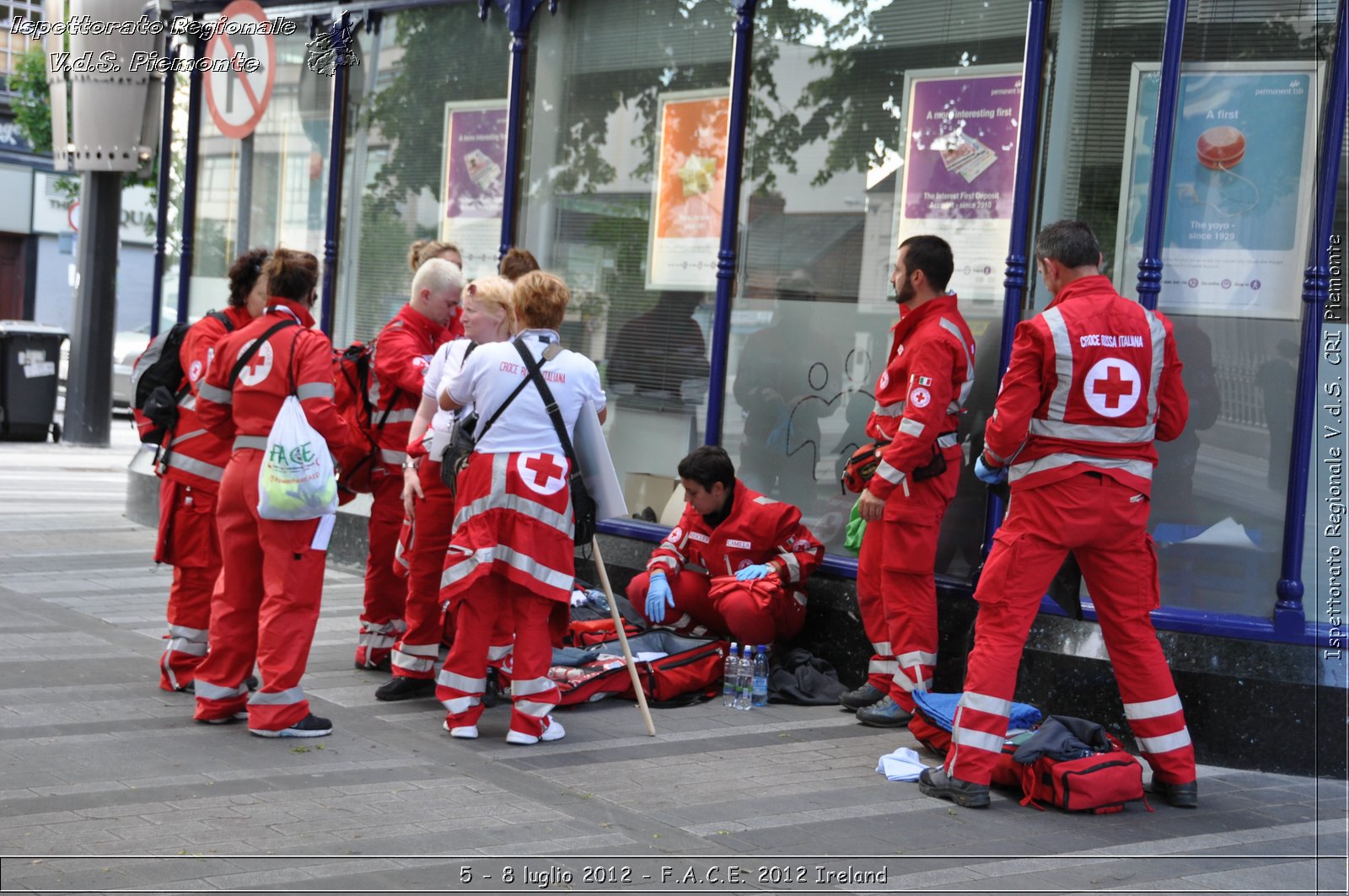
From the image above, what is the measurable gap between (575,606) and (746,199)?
8.61 ft

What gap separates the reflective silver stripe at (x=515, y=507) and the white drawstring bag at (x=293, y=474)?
1.99 feet

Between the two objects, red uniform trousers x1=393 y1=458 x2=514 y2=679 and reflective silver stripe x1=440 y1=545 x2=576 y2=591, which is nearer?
reflective silver stripe x1=440 y1=545 x2=576 y2=591

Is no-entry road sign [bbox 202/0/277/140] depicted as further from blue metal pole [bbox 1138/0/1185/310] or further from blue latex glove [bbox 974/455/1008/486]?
blue latex glove [bbox 974/455/1008/486]

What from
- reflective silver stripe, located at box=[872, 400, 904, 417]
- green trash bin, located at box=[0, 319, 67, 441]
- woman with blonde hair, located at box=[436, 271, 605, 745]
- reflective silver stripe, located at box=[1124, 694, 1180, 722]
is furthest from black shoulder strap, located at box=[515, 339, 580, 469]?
green trash bin, located at box=[0, 319, 67, 441]

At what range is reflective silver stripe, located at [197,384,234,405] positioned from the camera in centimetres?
642

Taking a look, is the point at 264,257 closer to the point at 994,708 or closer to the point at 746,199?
the point at 746,199

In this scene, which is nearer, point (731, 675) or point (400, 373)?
point (400, 373)

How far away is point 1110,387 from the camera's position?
5.79 meters

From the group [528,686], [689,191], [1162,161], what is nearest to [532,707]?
[528,686]

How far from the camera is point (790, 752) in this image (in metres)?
6.41

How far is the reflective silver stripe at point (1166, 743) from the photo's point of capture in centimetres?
590

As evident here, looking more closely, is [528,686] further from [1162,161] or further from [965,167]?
[1162,161]

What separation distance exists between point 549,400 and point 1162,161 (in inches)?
122

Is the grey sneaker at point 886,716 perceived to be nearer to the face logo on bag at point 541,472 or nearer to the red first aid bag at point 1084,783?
the red first aid bag at point 1084,783
